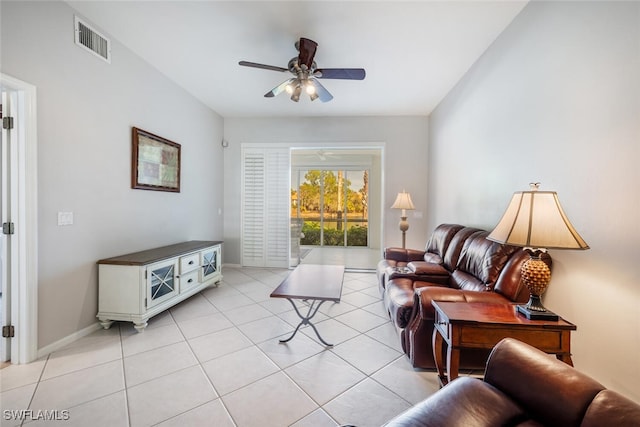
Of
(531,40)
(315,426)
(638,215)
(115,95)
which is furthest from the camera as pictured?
(115,95)

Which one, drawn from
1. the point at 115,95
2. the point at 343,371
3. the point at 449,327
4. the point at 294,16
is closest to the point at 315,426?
the point at 343,371

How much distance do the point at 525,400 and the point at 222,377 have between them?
5.91ft

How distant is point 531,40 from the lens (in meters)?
2.04

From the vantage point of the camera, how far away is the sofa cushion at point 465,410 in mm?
875

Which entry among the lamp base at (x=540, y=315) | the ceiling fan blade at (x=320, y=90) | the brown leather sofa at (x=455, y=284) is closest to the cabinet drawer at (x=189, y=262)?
the brown leather sofa at (x=455, y=284)

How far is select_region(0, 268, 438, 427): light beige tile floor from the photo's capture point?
1526mm

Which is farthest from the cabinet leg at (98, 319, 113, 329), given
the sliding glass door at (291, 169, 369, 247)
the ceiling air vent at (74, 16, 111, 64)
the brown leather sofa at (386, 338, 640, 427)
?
the sliding glass door at (291, 169, 369, 247)

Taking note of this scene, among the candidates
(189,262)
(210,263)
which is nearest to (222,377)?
(189,262)

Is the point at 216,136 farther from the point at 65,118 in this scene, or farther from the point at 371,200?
the point at 371,200

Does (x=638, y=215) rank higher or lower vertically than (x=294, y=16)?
lower

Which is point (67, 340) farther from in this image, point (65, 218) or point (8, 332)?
point (65, 218)

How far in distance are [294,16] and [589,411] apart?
2976 mm

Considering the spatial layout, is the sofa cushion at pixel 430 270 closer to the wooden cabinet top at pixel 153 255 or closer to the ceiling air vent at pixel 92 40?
the wooden cabinet top at pixel 153 255

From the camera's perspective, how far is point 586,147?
157 centimetres
